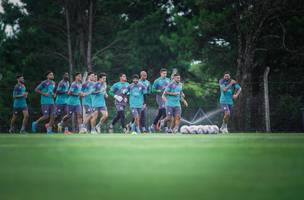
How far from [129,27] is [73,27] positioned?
4.67m

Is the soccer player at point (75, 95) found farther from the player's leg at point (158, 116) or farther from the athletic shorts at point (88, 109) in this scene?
the player's leg at point (158, 116)

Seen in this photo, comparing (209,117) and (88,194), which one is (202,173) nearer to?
(88,194)

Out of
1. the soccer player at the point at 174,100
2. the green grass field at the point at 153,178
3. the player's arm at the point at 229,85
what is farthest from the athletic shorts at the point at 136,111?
the green grass field at the point at 153,178

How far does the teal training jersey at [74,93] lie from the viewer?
25.6 m

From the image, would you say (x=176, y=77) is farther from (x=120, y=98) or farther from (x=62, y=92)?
(x=62, y=92)

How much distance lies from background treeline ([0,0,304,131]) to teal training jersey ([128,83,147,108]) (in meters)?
3.74

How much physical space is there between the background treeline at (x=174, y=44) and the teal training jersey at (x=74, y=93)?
532cm

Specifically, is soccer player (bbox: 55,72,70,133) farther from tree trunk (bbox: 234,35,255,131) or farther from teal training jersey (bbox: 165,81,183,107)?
tree trunk (bbox: 234,35,255,131)

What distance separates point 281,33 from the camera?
3525 cm

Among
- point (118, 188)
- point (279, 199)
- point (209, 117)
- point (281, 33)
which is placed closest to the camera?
point (279, 199)

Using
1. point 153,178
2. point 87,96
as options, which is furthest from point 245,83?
point 153,178

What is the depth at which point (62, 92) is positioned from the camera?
25.9 meters

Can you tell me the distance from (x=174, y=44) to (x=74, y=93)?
1247 centimetres

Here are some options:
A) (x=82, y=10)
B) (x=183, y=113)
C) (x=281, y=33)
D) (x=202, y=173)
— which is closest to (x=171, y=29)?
(x=82, y=10)
